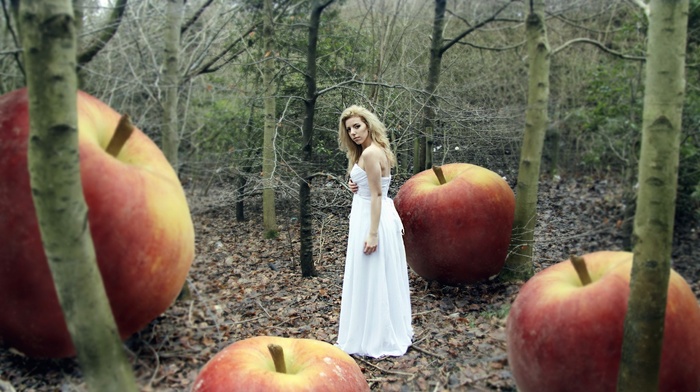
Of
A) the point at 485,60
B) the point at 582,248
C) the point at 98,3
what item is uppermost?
the point at 485,60

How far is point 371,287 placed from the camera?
396cm

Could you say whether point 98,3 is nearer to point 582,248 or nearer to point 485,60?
point 582,248

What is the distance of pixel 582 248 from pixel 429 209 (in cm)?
139

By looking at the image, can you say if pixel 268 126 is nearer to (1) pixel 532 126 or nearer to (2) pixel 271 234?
(2) pixel 271 234

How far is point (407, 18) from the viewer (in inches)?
276

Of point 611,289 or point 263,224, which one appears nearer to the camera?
point 611,289

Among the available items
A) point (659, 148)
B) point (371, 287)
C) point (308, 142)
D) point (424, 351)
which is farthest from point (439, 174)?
point (659, 148)

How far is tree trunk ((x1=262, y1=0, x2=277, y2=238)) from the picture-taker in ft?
16.6

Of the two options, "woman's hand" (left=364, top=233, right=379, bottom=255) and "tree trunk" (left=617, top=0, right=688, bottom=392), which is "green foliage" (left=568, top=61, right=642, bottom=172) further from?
"tree trunk" (left=617, top=0, right=688, bottom=392)

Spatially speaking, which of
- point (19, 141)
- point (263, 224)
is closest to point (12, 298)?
point (19, 141)

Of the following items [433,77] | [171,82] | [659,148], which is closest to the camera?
[171,82]

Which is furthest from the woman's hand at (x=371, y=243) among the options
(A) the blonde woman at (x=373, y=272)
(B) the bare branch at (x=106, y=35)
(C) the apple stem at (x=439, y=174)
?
(B) the bare branch at (x=106, y=35)

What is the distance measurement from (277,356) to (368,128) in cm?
182

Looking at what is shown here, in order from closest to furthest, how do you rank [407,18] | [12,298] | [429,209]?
[12,298], [429,209], [407,18]
